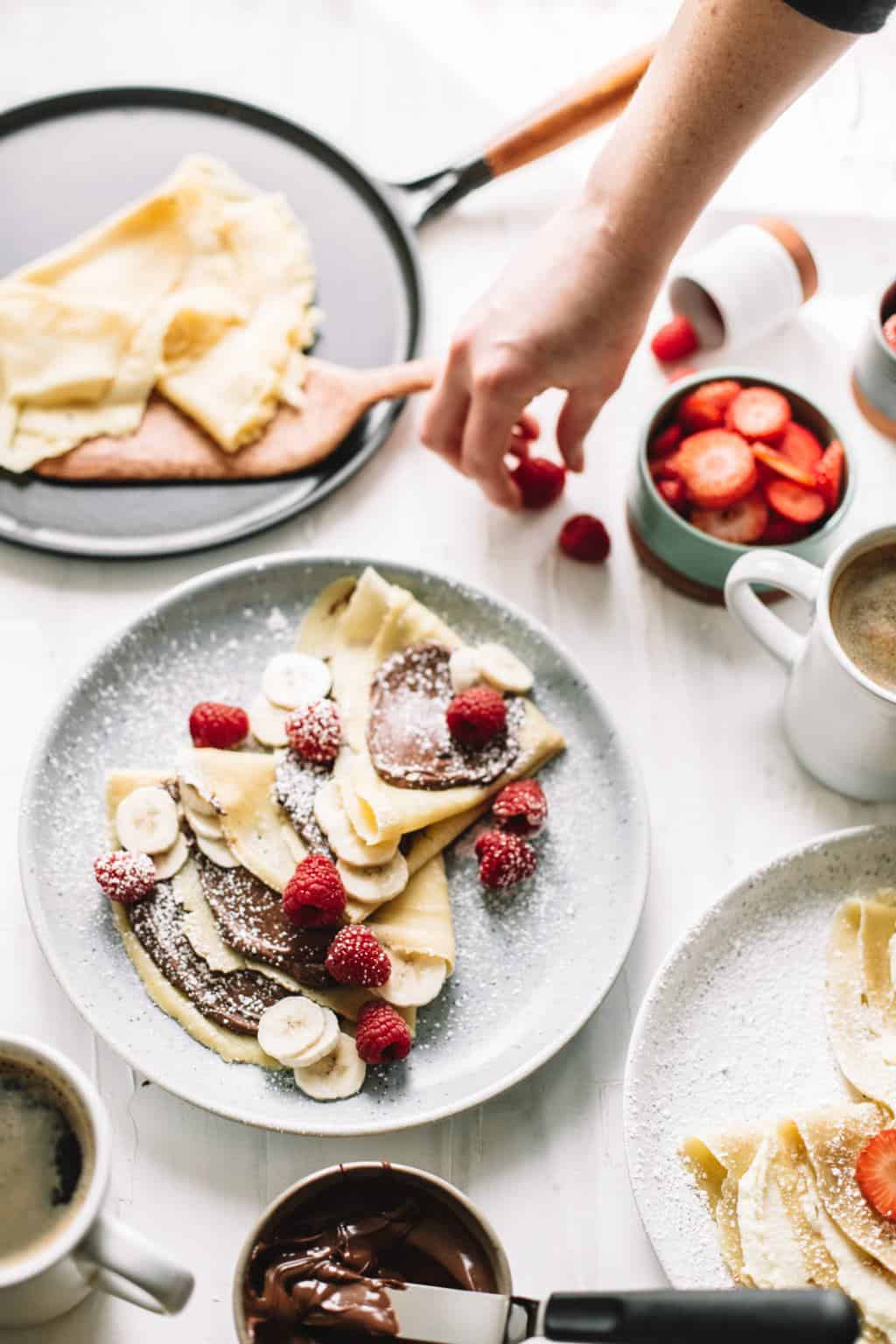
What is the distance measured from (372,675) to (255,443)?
1.23 ft

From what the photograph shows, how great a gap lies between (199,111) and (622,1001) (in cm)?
140

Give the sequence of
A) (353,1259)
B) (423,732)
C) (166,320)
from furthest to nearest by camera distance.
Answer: (166,320)
(423,732)
(353,1259)

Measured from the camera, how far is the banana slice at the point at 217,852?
4.49 ft

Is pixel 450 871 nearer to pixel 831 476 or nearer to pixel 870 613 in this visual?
pixel 870 613

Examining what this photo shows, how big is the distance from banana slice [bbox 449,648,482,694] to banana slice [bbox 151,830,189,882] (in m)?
0.35

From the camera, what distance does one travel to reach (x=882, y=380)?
1.70 metres

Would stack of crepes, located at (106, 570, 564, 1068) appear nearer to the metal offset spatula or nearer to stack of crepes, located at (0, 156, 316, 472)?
the metal offset spatula

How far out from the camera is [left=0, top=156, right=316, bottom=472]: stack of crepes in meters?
1.64

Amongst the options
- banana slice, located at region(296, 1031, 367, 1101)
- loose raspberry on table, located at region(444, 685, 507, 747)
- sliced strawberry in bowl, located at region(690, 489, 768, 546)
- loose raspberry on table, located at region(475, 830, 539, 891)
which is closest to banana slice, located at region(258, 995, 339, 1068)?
banana slice, located at region(296, 1031, 367, 1101)

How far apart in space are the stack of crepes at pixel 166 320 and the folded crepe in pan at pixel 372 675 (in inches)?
11.4

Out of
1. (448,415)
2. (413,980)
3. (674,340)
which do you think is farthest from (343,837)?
(674,340)

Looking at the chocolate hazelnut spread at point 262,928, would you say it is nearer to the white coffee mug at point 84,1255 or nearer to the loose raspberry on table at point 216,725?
the loose raspberry on table at point 216,725

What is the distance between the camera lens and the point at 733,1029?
1.32 meters

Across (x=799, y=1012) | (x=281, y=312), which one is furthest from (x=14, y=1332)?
(x=281, y=312)
